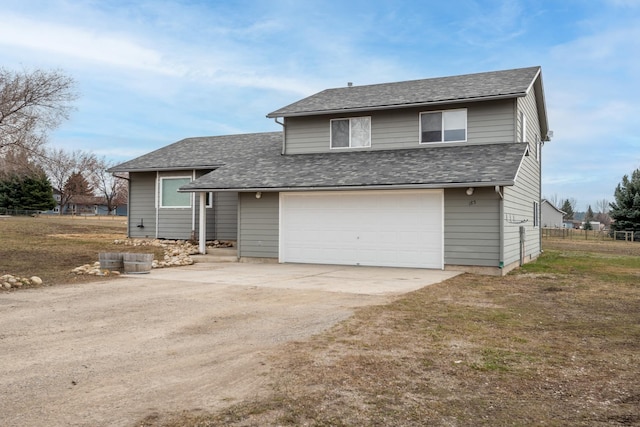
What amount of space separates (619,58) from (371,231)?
14449 mm

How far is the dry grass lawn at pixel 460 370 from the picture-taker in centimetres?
340

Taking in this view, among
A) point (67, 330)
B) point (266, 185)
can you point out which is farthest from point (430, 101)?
point (67, 330)

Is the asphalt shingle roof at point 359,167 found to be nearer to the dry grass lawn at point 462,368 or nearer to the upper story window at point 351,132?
the upper story window at point 351,132

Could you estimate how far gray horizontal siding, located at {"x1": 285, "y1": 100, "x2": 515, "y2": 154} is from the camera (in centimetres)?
1410

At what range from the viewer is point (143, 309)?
7430 millimetres

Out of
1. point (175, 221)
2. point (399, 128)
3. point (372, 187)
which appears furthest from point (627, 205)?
point (175, 221)

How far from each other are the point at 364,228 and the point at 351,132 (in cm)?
400

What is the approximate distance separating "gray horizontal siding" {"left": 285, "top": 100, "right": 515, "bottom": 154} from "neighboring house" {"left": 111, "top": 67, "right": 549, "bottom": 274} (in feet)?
0.11

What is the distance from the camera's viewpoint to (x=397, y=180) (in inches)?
500

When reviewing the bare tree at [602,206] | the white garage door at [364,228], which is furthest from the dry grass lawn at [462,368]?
the bare tree at [602,206]

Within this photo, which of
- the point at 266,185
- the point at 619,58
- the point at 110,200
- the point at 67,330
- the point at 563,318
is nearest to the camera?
the point at 67,330

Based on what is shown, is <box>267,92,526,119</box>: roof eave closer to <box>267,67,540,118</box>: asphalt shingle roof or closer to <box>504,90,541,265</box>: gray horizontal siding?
<box>267,67,540,118</box>: asphalt shingle roof

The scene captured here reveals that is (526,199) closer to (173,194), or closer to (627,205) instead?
(173,194)

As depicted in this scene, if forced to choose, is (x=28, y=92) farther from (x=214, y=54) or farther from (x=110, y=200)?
(x=110, y=200)
